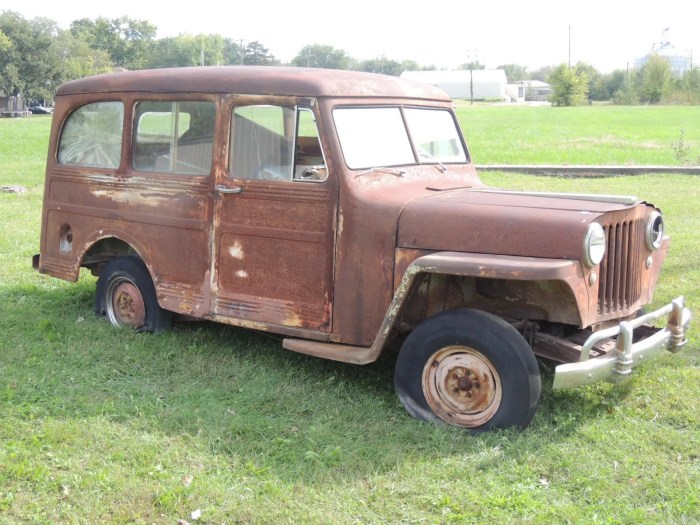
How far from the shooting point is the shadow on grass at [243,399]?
4238 millimetres

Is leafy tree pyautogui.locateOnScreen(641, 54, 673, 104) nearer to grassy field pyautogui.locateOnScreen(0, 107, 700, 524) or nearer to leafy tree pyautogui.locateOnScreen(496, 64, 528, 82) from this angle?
leafy tree pyautogui.locateOnScreen(496, 64, 528, 82)

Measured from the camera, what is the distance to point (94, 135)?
635 centimetres

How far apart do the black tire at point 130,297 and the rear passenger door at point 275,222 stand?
32.0 inches

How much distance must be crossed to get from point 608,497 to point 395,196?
2.07m

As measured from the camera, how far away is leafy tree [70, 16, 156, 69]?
324 feet

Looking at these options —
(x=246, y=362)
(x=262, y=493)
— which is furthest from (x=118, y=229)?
(x=262, y=493)

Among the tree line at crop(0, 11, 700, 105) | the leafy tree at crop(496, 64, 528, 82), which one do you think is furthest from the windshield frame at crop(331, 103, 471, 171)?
the leafy tree at crop(496, 64, 528, 82)

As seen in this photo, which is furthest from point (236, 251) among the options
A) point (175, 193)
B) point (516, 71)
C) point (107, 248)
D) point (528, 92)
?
point (516, 71)

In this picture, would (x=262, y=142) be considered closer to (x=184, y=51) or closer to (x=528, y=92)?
(x=184, y=51)

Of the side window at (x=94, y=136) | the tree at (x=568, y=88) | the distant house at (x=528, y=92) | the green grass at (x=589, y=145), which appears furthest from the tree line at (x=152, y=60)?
the side window at (x=94, y=136)

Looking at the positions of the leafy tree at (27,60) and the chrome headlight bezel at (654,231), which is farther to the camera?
the leafy tree at (27,60)

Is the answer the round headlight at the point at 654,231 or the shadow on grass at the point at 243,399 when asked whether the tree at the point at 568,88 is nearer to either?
the round headlight at the point at 654,231

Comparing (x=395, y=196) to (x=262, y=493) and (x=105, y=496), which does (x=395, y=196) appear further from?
(x=105, y=496)

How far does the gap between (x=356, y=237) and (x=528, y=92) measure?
125 meters
